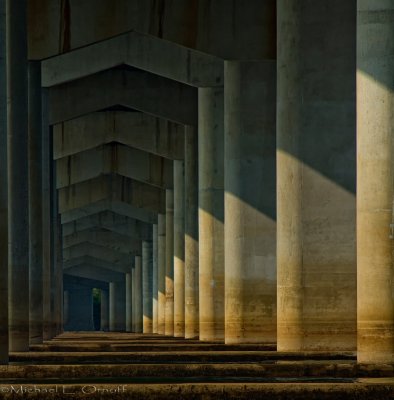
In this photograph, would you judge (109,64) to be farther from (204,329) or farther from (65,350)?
(65,350)

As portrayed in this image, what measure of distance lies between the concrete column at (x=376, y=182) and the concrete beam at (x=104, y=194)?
4352 cm

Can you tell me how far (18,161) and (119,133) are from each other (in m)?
20.9

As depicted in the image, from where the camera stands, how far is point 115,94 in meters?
48.0

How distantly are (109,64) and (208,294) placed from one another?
8.16m

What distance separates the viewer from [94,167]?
58250 millimetres

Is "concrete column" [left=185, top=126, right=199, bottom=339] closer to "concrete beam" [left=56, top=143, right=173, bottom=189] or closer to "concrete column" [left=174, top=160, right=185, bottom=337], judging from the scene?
"concrete column" [left=174, top=160, right=185, bottom=337]

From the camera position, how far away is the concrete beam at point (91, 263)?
9500 centimetres

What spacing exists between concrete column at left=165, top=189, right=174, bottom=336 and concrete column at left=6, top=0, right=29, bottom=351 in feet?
101

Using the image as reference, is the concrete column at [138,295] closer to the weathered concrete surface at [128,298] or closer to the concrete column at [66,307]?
the weathered concrete surface at [128,298]

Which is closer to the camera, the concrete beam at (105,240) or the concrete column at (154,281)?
the concrete column at (154,281)

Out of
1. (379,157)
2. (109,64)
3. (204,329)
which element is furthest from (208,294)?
(379,157)

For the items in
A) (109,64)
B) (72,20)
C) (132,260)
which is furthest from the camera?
(132,260)

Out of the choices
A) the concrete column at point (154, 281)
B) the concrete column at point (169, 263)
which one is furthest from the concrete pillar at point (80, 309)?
the concrete column at point (169, 263)

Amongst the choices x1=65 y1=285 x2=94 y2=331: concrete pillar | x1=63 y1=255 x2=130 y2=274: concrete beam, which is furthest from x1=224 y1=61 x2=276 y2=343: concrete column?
x1=65 y1=285 x2=94 y2=331: concrete pillar
